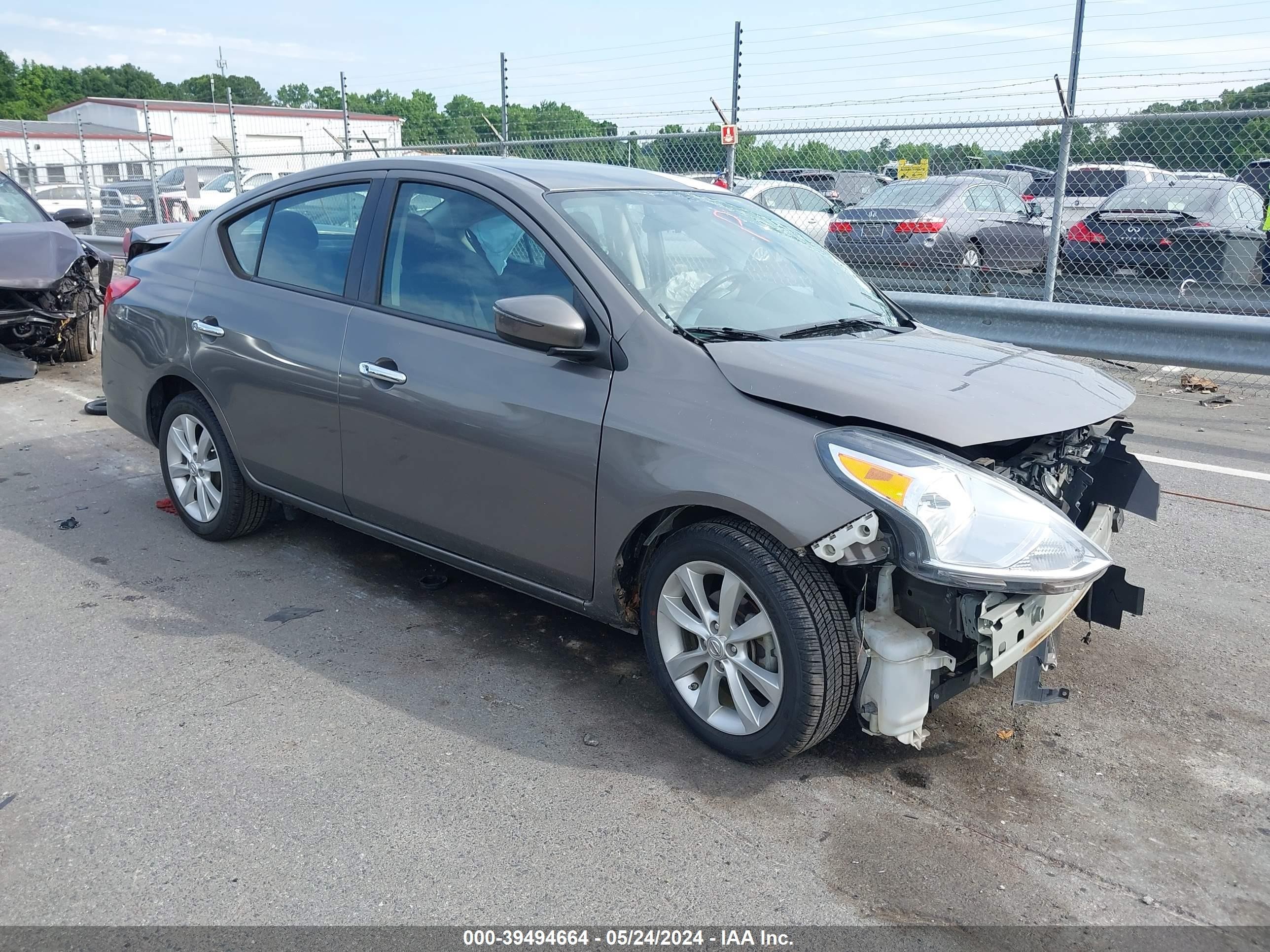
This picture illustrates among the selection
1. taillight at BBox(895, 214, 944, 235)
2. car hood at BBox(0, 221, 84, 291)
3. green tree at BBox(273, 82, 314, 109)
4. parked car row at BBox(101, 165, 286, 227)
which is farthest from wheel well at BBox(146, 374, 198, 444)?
green tree at BBox(273, 82, 314, 109)

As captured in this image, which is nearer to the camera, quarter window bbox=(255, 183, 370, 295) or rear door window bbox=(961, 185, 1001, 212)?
quarter window bbox=(255, 183, 370, 295)

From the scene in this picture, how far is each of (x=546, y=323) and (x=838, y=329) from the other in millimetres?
1081

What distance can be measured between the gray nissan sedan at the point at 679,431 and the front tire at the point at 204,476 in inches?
2.0

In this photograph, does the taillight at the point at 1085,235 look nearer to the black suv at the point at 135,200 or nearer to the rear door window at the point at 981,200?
the rear door window at the point at 981,200

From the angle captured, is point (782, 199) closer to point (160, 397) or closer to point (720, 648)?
point (160, 397)

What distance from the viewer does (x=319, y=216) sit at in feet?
14.3

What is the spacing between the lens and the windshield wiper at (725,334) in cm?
336

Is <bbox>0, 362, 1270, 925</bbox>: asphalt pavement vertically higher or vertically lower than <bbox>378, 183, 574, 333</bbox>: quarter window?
lower

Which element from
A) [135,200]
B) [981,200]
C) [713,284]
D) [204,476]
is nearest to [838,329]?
[713,284]

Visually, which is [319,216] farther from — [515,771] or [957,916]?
[957,916]

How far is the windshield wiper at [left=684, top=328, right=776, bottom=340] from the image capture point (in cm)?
336

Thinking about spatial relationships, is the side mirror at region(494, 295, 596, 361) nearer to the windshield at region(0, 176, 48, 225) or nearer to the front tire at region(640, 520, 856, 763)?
the front tire at region(640, 520, 856, 763)

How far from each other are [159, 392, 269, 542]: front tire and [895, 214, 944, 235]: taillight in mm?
8077

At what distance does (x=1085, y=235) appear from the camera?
11.4m
